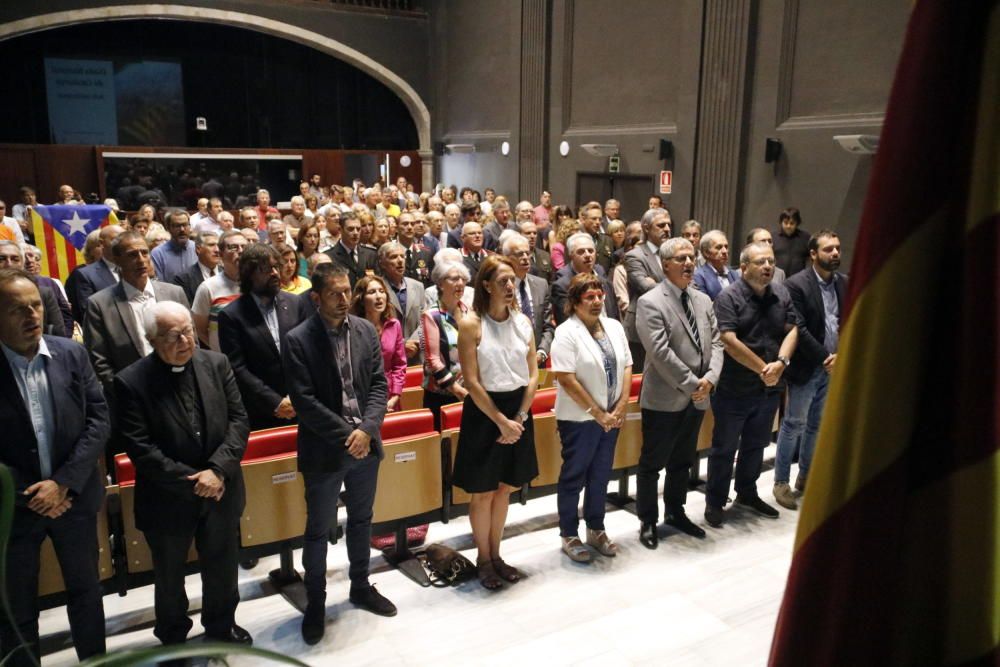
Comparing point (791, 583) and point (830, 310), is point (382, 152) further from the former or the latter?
point (791, 583)

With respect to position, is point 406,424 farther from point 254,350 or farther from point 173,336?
point 173,336

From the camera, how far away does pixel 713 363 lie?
14.5ft

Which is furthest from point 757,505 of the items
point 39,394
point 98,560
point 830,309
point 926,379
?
point 926,379

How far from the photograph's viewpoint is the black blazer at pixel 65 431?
9.29ft

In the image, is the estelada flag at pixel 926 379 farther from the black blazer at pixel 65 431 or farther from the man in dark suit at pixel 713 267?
the man in dark suit at pixel 713 267

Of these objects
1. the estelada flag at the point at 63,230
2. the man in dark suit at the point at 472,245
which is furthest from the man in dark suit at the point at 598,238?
the estelada flag at the point at 63,230

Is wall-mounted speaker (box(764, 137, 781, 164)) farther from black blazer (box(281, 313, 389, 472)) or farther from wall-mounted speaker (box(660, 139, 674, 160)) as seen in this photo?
black blazer (box(281, 313, 389, 472))

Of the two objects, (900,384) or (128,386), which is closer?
(900,384)

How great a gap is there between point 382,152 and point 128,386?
52.1 ft

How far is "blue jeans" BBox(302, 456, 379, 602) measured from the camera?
11.5ft

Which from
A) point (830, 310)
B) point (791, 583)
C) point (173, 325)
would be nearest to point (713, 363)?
point (830, 310)

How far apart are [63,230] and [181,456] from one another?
523cm

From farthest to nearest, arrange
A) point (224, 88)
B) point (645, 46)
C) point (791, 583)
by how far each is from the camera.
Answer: point (224, 88) → point (645, 46) → point (791, 583)

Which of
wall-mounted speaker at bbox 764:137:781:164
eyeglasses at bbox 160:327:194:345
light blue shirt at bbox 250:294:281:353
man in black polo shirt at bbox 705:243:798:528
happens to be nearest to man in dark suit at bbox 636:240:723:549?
man in black polo shirt at bbox 705:243:798:528
